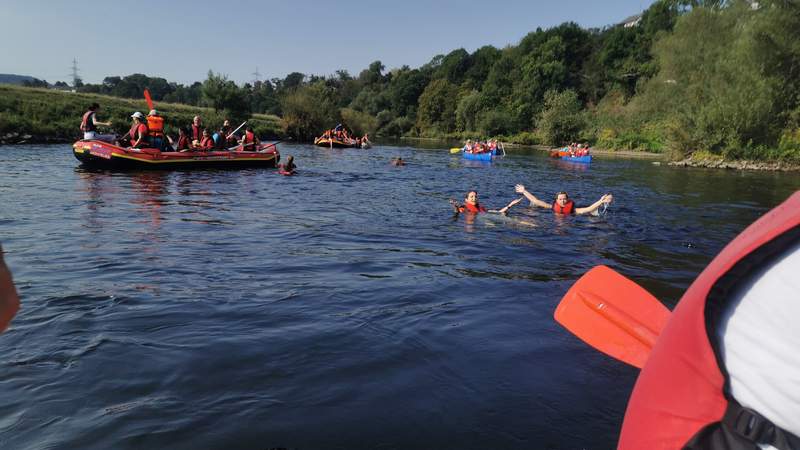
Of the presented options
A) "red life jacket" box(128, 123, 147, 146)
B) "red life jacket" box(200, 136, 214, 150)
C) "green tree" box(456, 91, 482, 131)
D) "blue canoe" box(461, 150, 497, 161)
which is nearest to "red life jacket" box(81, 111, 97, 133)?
"red life jacket" box(128, 123, 147, 146)

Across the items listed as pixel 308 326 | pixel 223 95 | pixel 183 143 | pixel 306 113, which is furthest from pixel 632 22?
pixel 308 326

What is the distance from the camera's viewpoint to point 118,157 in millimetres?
16906

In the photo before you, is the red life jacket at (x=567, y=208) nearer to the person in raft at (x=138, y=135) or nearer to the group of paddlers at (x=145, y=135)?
the group of paddlers at (x=145, y=135)

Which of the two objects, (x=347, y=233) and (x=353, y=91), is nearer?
(x=347, y=233)

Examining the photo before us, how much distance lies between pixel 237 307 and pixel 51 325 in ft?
5.13

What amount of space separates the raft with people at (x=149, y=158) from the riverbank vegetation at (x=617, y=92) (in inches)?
572

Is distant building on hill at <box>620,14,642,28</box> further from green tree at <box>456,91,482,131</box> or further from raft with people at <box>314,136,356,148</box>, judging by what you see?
raft with people at <box>314,136,356,148</box>

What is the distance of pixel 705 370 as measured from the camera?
1.44m

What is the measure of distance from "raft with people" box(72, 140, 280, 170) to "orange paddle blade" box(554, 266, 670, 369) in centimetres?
1728

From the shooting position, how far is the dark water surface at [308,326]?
330 centimetres

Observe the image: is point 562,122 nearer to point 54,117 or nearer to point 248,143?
point 248,143

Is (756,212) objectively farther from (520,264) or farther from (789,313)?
(789,313)

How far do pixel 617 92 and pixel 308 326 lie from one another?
260 ft

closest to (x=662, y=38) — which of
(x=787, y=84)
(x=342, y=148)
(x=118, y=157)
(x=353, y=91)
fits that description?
(x=787, y=84)
